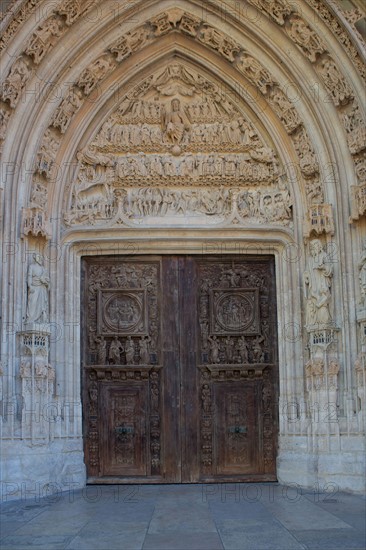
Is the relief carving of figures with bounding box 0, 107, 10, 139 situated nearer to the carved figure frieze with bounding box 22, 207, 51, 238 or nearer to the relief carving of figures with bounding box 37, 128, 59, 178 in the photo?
the relief carving of figures with bounding box 37, 128, 59, 178

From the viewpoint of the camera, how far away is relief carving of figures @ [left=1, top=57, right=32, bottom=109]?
9008 millimetres

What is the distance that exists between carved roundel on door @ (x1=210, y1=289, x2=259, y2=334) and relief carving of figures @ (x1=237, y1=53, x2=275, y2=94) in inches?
115

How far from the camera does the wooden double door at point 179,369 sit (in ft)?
31.2

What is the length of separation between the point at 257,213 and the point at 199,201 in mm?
851

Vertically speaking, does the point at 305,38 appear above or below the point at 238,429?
above

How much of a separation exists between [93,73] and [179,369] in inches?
171

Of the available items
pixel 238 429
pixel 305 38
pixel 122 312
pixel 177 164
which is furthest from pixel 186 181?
pixel 238 429

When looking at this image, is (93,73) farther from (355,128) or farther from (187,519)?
(187,519)

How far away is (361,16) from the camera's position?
8.90 meters

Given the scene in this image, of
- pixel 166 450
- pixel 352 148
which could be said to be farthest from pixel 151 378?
pixel 352 148

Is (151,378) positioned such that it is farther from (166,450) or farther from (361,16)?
(361,16)

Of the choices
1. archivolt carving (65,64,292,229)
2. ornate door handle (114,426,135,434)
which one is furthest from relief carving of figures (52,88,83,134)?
ornate door handle (114,426,135,434)

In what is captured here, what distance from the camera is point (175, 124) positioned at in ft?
33.0

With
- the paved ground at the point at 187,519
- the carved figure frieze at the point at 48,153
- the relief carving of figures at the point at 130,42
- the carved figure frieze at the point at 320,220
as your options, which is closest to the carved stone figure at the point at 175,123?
the relief carving of figures at the point at 130,42
